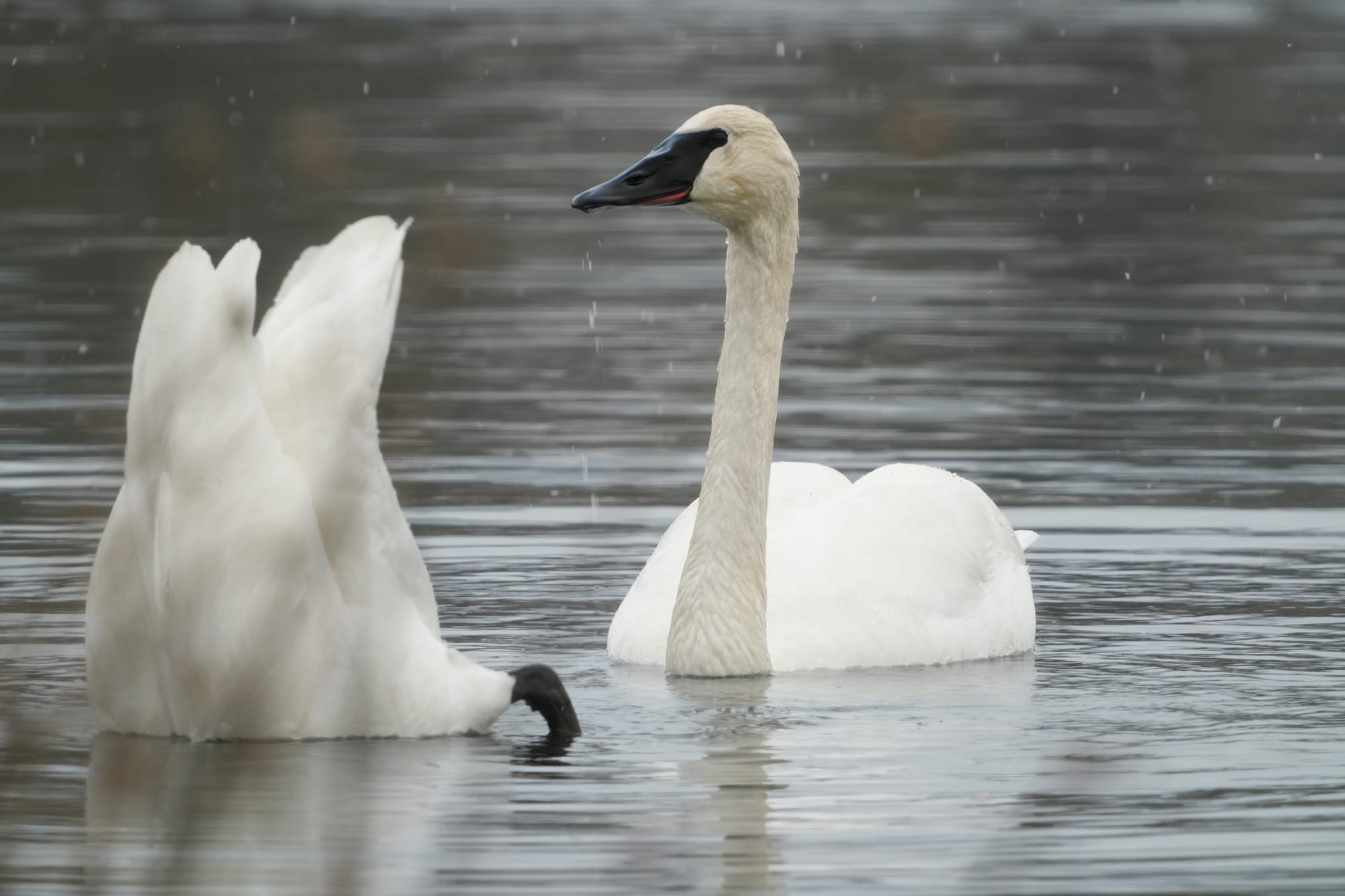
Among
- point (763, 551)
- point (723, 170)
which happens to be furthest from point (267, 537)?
point (723, 170)

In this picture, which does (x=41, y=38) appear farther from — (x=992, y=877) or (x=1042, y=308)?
(x=992, y=877)

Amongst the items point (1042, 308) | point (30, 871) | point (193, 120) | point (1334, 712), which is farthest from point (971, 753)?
point (1042, 308)

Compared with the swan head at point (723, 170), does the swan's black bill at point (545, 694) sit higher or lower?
lower

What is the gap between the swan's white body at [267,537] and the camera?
8.00 meters

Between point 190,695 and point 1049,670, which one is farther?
point 1049,670

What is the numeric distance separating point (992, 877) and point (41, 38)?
3488 cm

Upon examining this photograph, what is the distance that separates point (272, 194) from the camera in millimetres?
26453

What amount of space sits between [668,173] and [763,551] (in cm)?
139

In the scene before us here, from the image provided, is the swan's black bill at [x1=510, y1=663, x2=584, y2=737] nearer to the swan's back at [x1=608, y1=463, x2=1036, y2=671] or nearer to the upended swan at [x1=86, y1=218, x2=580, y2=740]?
the upended swan at [x1=86, y1=218, x2=580, y2=740]

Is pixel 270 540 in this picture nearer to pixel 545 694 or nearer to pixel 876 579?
pixel 545 694

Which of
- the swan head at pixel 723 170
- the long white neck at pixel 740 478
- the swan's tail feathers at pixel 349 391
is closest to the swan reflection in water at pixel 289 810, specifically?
the swan's tail feathers at pixel 349 391

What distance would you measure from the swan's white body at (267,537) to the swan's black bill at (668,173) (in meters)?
1.74

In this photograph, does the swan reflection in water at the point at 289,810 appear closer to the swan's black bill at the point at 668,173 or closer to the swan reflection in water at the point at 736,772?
the swan reflection in water at the point at 736,772

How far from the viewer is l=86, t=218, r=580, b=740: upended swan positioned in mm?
7996
